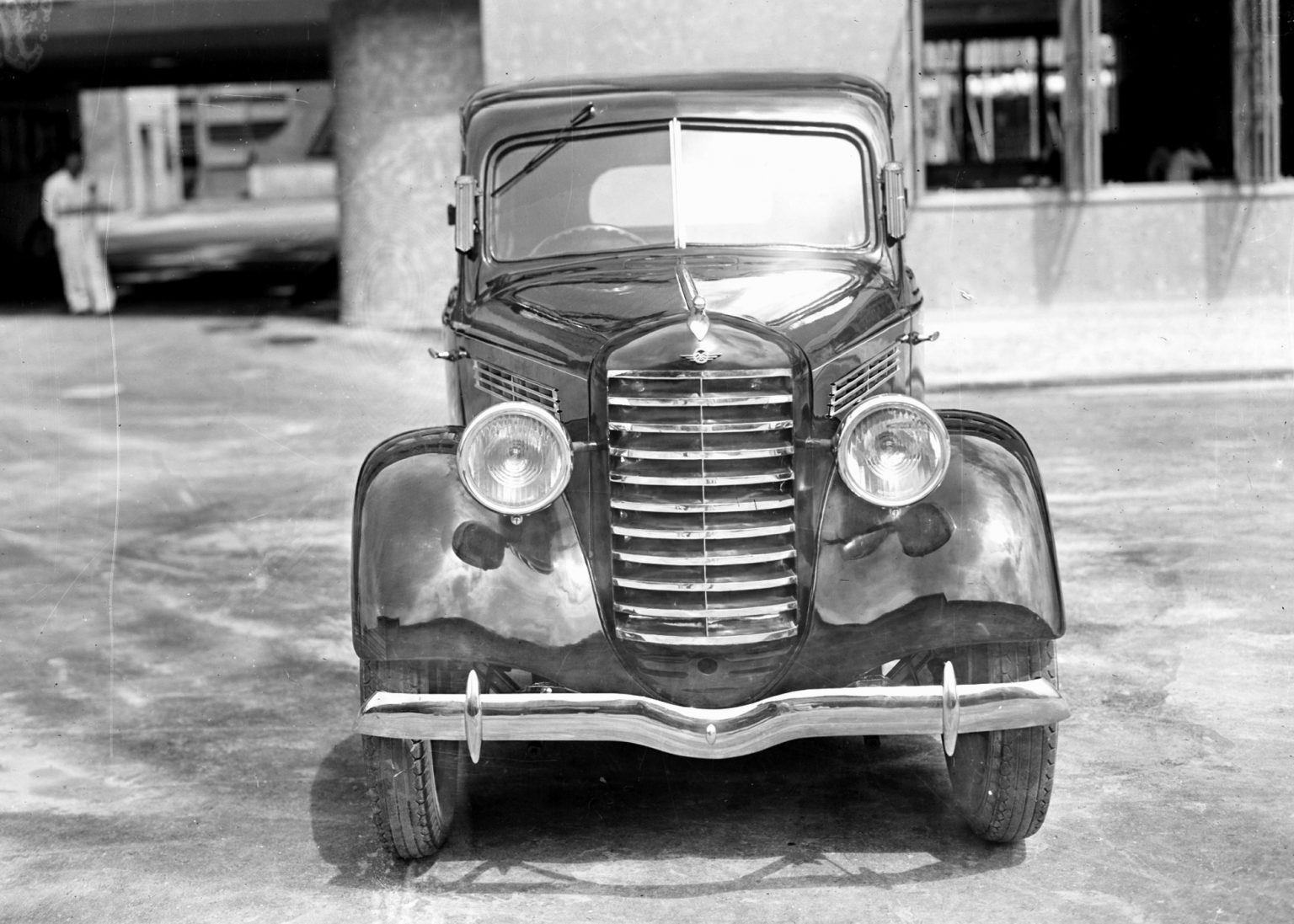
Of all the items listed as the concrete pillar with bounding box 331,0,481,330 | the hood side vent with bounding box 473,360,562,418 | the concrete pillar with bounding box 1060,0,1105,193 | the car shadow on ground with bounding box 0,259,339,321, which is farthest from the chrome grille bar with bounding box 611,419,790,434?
the car shadow on ground with bounding box 0,259,339,321

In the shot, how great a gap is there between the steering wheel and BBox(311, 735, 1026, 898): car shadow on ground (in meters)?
1.57

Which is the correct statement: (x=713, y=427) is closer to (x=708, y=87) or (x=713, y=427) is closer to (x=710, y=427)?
(x=710, y=427)

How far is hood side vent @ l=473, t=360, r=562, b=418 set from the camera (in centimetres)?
460

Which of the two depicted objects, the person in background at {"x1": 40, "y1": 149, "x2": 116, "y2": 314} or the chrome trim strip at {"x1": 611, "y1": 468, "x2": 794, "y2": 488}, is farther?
the person in background at {"x1": 40, "y1": 149, "x2": 116, "y2": 314}

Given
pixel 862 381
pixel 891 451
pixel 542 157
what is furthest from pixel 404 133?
pixel 891 451

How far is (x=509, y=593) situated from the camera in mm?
4215

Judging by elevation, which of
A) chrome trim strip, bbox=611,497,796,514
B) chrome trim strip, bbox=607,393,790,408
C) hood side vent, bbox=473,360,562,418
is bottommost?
chrome trim strip, bbox=611,497,796,514

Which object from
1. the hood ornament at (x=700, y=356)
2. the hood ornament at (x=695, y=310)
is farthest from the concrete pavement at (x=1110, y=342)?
the hood ornament at (x=700, y=356)

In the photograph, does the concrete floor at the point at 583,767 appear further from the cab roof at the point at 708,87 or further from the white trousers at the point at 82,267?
the white trousers at the point at 82,267

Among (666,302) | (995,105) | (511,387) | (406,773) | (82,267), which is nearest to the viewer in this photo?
(406,773)

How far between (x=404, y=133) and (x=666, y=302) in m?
12.7

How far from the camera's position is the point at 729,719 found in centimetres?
409

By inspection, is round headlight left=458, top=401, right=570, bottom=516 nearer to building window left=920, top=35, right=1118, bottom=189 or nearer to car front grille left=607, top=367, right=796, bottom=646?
car front grille left=607, top=367, right=796, bottom=646

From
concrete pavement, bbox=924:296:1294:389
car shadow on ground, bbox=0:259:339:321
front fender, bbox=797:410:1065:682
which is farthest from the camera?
car shadow on ground, bbox=0:259:339:321
